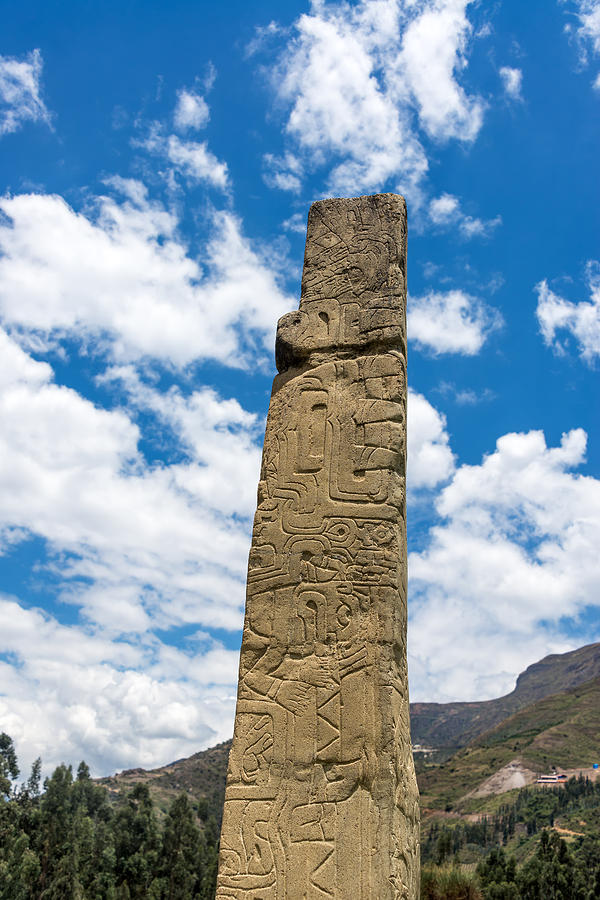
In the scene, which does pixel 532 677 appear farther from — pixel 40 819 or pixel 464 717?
pixel 40 819

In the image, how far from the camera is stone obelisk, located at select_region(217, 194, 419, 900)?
401cm

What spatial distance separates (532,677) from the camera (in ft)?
508

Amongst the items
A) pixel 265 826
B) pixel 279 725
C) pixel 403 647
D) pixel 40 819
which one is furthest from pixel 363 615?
pixel 40 819

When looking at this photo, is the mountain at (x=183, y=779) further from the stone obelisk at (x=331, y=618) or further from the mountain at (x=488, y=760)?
the stone obelisk at (x=331, y=618)

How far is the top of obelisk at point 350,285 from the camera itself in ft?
16.9

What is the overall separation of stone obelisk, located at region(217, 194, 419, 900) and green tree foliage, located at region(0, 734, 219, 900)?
66.4ft

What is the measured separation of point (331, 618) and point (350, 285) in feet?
7.41

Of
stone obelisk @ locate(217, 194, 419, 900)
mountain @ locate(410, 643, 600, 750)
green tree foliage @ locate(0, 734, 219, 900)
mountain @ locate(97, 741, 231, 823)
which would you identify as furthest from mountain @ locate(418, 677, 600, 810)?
stone obelisk @ locate(217, 194, 419, 900)

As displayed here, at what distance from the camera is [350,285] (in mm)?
5285

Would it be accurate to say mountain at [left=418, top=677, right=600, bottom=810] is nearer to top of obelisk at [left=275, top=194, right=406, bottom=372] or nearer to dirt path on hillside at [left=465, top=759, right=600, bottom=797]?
dirt path on hillside at [left=465, top=759, right=600, bottom=797]

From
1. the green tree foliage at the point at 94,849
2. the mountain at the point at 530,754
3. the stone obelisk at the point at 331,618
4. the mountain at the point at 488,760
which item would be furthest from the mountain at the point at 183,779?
the stone obelisk at the point at 331,618

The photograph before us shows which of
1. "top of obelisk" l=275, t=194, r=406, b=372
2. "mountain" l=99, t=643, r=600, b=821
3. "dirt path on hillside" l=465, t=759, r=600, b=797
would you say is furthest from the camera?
"mountain" l=99, t=643, r=600, b=821

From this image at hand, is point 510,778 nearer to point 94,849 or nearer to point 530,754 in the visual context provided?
point 530,754

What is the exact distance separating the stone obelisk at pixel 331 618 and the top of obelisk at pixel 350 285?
11 millimetres
